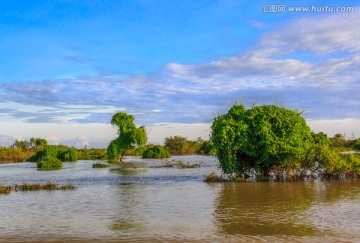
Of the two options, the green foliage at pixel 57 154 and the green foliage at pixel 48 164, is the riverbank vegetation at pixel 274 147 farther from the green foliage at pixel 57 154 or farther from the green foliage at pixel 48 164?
the green foliage at pixel 57 154

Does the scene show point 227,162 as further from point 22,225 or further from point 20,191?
point 22,225

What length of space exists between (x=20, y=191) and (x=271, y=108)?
16058 millimetres

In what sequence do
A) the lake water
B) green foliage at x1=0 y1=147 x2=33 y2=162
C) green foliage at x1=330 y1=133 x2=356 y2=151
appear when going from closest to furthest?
the lake water → green foliage at x1=0 y1=147 x2=33 y2=162 → green foliage at x1=330 y1=133 x2=356 y2=151

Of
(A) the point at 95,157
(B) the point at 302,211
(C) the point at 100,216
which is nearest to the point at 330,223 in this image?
(B) the point at 302,211

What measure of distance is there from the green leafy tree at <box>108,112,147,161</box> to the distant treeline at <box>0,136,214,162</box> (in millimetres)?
2462

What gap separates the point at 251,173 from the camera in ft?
90.9

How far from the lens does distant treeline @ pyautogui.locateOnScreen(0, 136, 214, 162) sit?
6500 cm

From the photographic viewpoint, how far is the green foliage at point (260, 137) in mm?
25703

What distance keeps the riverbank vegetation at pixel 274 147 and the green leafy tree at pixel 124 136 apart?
31842 mm

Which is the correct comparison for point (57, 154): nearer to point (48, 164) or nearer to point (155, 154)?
point (155, 154)

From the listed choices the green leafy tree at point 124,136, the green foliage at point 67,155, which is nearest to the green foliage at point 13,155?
the green foliage at point 67,155

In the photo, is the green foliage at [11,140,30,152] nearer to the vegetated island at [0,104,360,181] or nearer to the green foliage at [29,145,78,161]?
the green foliage at [29,145,78,161]

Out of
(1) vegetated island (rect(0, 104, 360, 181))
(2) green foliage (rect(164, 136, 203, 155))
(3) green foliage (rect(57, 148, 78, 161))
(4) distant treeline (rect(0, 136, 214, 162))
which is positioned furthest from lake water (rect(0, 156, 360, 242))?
(2) green foliage (rect(164, 136, 203, 155))

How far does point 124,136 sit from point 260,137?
34.7 metres
